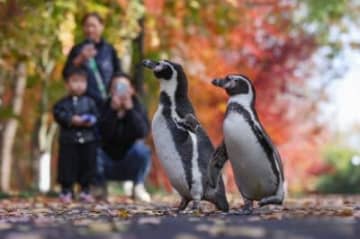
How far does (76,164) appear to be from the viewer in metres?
11.7

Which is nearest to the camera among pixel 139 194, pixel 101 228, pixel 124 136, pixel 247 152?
pixel 101 228

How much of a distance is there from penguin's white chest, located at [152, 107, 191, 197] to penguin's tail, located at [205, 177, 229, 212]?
6.2 inches

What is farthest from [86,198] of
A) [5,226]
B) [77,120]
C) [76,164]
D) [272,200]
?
[5,226]

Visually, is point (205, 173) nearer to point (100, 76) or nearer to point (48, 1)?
point (100, 76)

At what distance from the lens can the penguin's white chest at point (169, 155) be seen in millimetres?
7113

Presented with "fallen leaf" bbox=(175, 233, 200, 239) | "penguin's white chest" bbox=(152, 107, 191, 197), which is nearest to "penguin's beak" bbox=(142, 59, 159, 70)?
"penguin's white chest" bbox=(152, 107, 191, 197)

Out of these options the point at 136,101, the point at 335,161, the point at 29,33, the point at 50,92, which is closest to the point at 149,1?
the point at 29,33

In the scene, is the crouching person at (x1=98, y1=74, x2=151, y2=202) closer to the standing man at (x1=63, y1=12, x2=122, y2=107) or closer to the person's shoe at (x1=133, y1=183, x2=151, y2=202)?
the person's shoe at (x1=133, y1=183, x2=151, y2=202)

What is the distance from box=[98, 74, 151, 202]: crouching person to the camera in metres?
11.6

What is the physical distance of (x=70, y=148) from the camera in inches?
455

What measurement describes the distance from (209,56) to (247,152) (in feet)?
52.2

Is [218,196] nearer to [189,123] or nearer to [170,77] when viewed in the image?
[189,123]

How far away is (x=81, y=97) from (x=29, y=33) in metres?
5.16

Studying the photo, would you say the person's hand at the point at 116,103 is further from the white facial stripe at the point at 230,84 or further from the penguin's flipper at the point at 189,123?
the white facial stripe at the point at 230,84
